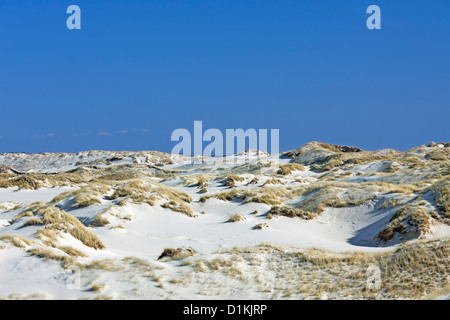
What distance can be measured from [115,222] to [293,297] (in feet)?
37.5

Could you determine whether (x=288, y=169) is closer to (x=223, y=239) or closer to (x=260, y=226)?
(x=260, y=226)

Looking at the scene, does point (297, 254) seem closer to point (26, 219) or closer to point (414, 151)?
point (26, 219)

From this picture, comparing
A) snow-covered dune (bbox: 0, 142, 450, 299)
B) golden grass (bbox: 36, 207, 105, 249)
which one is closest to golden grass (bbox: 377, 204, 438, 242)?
snow-covered dune (bbox: 0, 142, 450, 299)

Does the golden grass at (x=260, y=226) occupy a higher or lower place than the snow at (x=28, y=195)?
lower

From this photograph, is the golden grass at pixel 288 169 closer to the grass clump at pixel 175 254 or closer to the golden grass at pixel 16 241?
the grass clump at pixel 175 254

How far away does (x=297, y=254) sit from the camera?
1211 cm

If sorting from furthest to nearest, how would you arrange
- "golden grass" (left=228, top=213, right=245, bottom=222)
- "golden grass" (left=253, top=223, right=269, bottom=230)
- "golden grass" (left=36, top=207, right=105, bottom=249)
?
1. "golden grass" (left=228, top=213, right=245, bottom=222)
2. "golden grass" (left=253, top=223, right=269, bottom=230)
3. "golden grass" (left=36, top=207, right=105, bottom=249)

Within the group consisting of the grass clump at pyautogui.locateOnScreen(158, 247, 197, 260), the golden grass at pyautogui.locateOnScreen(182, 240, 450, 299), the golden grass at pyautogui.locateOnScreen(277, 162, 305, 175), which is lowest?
the golden grass at pyautogui.locateOnScreen(182, 240, 450, 299)

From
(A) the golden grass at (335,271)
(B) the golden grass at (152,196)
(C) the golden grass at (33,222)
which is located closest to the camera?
(A) the golden grass at (335,271)

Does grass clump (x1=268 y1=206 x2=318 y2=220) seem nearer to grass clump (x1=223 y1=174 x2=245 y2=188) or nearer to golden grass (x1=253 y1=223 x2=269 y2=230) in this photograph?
golden grass (x1=253 y1=223 x2=269 y2=230)

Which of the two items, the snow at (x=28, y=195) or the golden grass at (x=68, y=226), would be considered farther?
the snow at (x=28, y=195)

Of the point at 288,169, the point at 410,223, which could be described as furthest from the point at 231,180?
the point at 410,223

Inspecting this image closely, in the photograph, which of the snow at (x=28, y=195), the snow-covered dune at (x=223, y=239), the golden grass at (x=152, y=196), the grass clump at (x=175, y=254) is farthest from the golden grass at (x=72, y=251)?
the snow at (x=28, y=195)
